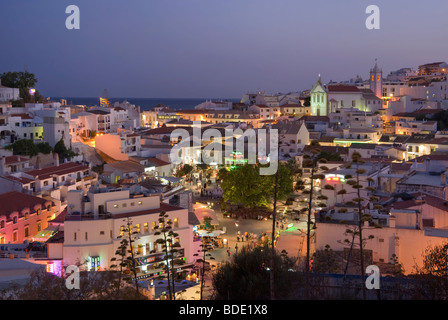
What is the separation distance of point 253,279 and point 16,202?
35.4ft

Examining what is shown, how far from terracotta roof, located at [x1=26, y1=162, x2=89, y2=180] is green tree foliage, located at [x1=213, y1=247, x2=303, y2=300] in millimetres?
13249

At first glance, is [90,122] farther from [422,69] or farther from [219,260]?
[422,69]

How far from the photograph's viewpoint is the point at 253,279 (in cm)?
926

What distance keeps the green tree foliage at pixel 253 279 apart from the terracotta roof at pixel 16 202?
933 centimetres

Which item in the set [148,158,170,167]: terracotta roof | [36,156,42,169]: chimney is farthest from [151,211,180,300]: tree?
[148,158,170,167]: terracotta roof

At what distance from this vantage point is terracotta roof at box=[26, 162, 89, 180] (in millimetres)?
21212

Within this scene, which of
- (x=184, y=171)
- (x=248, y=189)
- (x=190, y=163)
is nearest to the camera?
(x=248, y=189)

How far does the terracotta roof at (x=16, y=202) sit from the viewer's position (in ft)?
54.1

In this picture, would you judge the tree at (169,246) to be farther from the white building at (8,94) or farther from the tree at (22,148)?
the white building at (8,94)

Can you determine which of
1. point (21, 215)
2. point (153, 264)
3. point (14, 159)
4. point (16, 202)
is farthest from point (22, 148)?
point (153, 264)

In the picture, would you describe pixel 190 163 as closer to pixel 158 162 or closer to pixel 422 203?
pixel 158 162

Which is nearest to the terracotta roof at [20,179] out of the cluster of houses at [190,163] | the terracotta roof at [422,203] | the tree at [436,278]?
the cluster of houses at [190,163]

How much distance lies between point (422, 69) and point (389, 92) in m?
11.4
